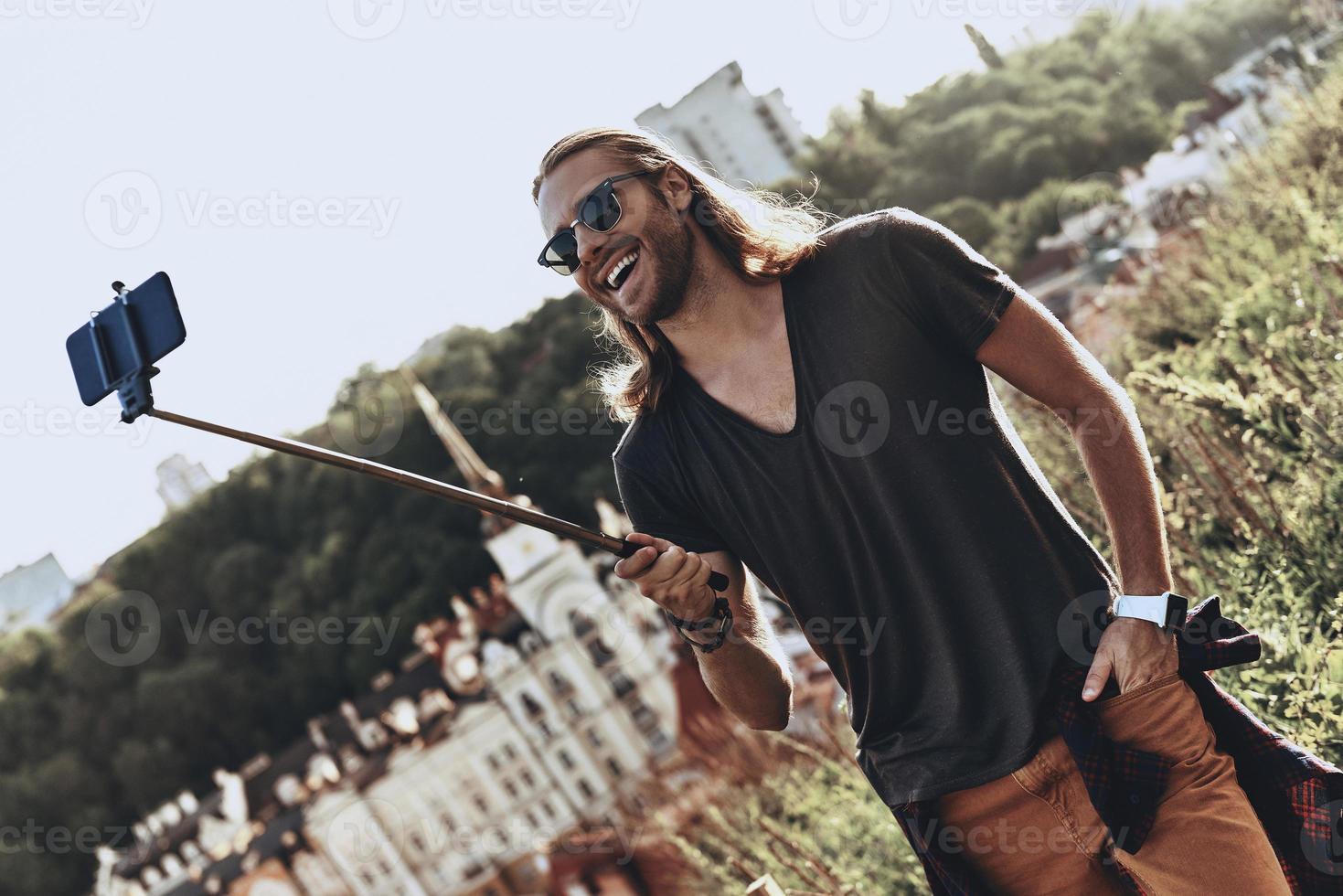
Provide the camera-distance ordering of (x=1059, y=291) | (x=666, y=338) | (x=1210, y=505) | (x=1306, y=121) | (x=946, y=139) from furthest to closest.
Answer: (x=946, y=139) < (x=1059, y=291) < (x=1306, y=121) < (x=1210, y=505) < (x=666, y=338)

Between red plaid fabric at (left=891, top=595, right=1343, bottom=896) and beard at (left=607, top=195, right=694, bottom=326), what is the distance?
924mm

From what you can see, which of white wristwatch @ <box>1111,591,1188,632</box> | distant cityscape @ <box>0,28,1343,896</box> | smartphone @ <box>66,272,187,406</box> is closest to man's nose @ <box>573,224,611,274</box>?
smartphone @ <box>66,272,187,406</box>

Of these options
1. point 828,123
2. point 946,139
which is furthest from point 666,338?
point 828,123

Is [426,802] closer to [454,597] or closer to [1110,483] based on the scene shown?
[454,597]

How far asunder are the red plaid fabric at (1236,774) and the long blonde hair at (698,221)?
2.88 ft

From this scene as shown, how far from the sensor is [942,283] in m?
1.87

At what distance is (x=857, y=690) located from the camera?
6.81ft

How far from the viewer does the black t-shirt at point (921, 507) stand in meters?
1.88

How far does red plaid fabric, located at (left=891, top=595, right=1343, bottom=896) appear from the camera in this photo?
1.83 metres

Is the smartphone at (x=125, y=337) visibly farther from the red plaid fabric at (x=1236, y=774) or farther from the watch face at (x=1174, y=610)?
the watch face at (x=1174, y=610)

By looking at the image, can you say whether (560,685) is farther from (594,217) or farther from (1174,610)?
(1174,610)

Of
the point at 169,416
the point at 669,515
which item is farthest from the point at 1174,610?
the point at 169,416

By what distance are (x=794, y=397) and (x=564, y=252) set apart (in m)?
0.55

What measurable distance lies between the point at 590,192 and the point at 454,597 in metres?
34.1
